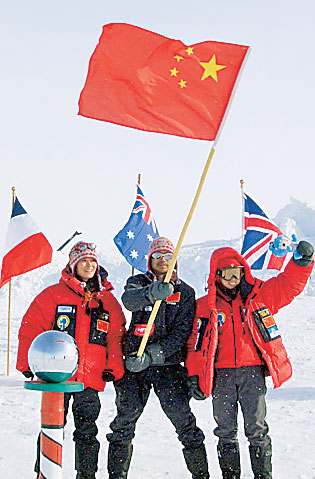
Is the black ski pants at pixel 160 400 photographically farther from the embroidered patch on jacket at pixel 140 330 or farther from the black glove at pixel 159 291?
the black glove at pixel 159 291

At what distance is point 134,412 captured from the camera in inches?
146

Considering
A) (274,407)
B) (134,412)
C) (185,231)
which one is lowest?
(274,407)

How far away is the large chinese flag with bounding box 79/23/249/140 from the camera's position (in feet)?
12.2

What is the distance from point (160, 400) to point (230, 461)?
2.06ft

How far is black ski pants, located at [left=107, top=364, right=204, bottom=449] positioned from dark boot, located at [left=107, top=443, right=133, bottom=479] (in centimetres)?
3

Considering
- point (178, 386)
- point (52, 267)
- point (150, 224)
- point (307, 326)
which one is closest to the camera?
point (178, 386)

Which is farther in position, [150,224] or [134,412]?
[150,224]

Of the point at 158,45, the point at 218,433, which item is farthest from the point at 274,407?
the point at 158,45

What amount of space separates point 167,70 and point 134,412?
7.99 ft

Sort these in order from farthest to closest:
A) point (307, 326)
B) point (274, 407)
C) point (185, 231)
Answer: point (307, 326) < point (274, 407) < point (185, 231)

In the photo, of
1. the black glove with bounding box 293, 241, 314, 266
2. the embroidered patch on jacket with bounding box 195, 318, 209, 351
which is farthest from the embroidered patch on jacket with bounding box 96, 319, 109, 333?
the black glove with bounding box 293, 241, 314, 266

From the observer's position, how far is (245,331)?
3.83 m

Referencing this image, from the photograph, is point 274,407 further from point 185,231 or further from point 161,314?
point 185,231

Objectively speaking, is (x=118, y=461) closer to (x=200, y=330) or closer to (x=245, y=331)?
(x=200, y=330)
